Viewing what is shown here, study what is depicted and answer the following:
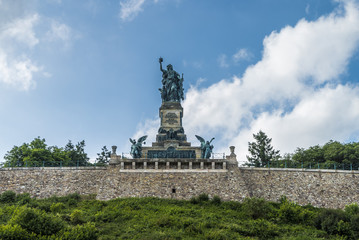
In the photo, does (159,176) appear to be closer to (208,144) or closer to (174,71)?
(208,144)

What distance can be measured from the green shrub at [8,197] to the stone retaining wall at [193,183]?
9.24 feet

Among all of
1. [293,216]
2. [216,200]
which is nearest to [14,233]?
[216,200]

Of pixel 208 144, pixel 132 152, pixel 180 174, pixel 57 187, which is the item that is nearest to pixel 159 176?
pixel 180 174

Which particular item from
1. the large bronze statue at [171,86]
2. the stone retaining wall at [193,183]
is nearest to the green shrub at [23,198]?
the stone retaining wall at [193,183]

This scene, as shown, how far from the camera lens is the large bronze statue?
4884 cm

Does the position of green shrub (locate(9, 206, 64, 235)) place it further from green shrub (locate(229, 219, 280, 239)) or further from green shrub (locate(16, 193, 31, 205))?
green shrub (locate(229, 219, 280, 239))

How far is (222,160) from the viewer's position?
1403 inches

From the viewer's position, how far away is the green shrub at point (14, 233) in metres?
17.8

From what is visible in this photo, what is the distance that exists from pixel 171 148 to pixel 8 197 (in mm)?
19600

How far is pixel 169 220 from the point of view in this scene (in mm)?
24828

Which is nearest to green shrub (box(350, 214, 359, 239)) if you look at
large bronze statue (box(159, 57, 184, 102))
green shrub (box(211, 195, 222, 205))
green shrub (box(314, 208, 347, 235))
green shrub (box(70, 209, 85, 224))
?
green shrub (box(314, 208, 347, 235))

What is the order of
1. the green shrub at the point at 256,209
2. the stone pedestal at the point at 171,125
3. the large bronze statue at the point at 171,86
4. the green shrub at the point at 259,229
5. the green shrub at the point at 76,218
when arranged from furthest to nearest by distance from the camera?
1. the large bronze statue at the point at 171,86
2. the stone pedestal at the point at 171,125
3. the green shrub at the point at 256,209
4. the green shrub at the point at 76,218
5. the green shrub at the point at 259,229

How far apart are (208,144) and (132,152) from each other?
30.4 ft

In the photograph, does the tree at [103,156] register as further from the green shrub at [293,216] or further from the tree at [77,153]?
the green shrub at [293,216]
